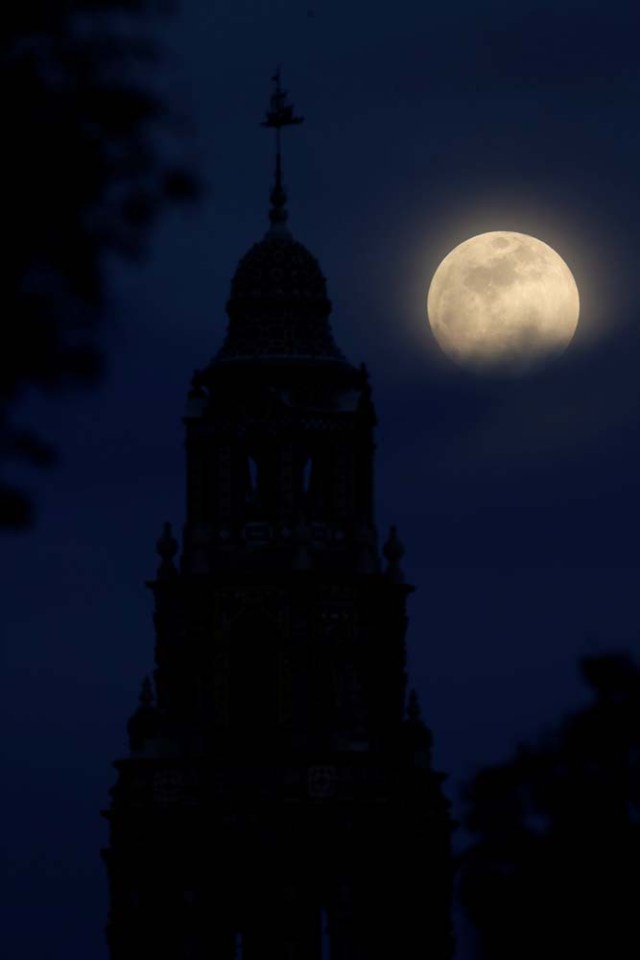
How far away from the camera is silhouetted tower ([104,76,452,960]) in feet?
254

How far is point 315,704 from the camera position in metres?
79.9

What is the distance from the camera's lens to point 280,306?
8388 centimetres

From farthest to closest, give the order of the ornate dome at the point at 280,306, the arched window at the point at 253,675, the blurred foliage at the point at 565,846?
the ornate dome at the point at 280,306, the arched window at the point at 253,675, the blurred foliage at the point at 565,846

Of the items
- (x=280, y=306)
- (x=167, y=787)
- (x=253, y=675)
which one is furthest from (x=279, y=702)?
(x=280, y=306)

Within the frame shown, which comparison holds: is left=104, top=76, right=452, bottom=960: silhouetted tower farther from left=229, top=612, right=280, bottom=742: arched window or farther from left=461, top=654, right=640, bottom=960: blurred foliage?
left=461, top=654, right=640, bottom=960: blurred foliage

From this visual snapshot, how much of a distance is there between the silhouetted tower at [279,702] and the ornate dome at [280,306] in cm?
6

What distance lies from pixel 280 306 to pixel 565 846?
4056 cm

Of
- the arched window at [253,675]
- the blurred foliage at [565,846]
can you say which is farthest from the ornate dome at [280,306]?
the blurred foliage at [565,846]

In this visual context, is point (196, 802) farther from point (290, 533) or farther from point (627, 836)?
point (627, 836)

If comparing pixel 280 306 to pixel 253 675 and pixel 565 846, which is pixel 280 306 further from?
pixel 565 846

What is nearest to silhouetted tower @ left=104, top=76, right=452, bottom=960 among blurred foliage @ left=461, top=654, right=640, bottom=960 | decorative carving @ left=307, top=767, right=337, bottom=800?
decorative carving @ left=307, top=767, right=337, bottom=800

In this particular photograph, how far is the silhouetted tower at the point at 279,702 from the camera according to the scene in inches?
3054

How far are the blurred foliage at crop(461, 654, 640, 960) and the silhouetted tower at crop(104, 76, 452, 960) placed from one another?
30568 mm

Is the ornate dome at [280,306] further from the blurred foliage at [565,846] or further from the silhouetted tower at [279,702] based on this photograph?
the blurred foliage at [565,846]
